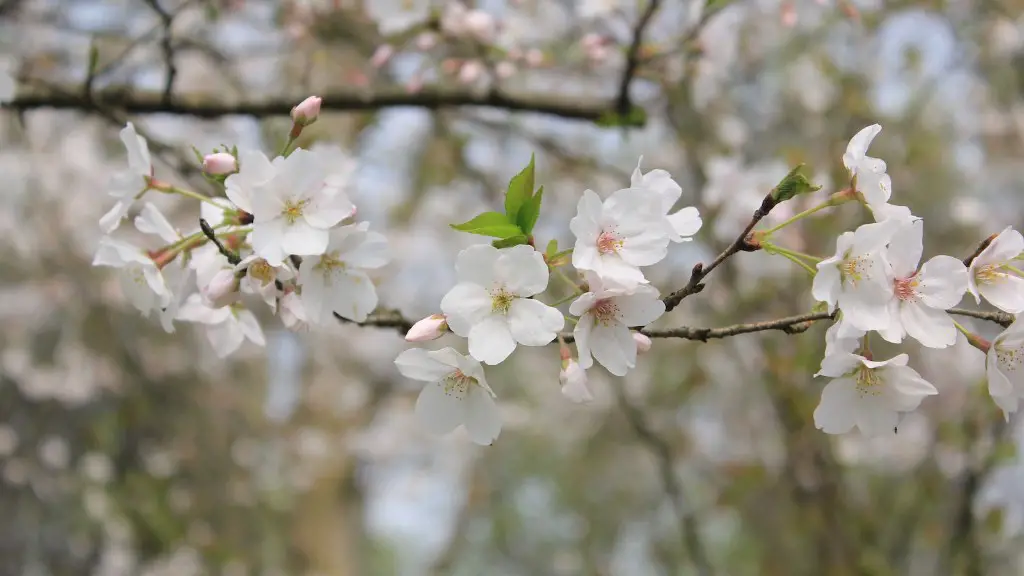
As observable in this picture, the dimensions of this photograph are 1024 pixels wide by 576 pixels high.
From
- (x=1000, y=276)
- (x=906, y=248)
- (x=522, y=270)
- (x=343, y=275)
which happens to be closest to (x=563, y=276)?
(x=522, y=270)

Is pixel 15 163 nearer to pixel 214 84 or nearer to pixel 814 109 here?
pixel 214 84

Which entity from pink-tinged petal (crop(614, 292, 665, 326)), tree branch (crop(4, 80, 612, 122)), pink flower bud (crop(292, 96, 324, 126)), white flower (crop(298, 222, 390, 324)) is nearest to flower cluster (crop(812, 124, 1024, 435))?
pink-tinged petal (crop(614, 292, 665, 326))

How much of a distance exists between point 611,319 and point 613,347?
3 cm

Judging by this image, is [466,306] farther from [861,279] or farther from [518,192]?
[861,279]

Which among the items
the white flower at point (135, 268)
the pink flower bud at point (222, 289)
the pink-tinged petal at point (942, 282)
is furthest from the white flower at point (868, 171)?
the white flower at point (135, 268)

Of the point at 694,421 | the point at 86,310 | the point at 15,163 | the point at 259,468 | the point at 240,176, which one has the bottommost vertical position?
the point at 259,468

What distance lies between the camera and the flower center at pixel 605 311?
3.07 ft

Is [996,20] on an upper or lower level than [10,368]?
upper

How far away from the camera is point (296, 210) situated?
941 mm

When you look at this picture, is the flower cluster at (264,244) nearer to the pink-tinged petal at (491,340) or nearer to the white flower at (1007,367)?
the pink-tinged petal at (491,340)

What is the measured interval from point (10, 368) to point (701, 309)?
3712mm

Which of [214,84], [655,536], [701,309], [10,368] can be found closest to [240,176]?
[701,309]

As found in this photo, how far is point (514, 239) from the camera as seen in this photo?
92 cm

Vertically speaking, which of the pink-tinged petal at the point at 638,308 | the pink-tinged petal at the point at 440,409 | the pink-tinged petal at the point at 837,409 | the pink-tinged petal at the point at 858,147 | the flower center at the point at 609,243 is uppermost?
the pink-tinged petal at the point at 858,147
